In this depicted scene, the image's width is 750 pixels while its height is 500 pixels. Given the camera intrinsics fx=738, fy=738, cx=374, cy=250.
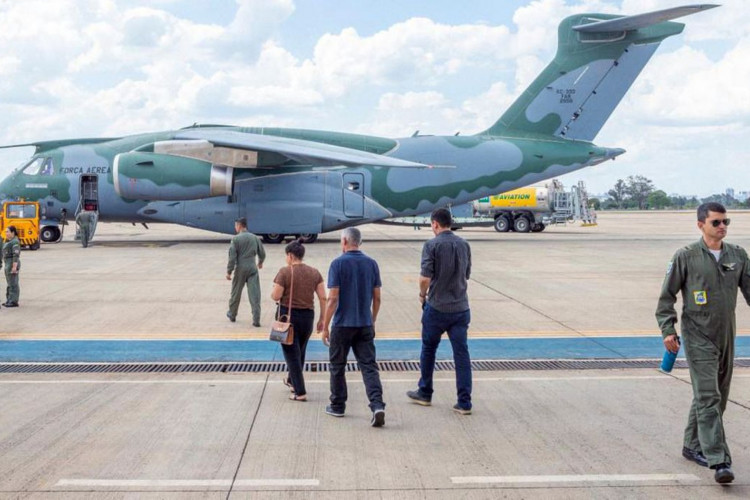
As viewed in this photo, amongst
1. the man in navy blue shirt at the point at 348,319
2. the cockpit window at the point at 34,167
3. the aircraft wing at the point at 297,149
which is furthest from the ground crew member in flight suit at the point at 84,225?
the man in navy blue shirt at the point at 348,319

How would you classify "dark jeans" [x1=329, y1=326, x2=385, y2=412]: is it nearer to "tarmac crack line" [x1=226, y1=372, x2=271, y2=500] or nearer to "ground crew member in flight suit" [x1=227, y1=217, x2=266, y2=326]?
"tarmac crack line" [x1=226, y1=372, x2=271, y2=500]

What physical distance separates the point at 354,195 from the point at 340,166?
4.13 ft

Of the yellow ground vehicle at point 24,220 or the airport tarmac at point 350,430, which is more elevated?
the yellow ground vehicle at point 24,220

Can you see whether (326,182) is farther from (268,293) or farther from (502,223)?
(502,223)

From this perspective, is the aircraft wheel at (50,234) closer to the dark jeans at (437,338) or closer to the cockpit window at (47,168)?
the cockpit window at (47,168)

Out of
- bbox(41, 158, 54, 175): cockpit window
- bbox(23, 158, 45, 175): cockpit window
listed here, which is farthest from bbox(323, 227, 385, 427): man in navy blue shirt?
bbox(23, 158, 45, 175): cockpit window

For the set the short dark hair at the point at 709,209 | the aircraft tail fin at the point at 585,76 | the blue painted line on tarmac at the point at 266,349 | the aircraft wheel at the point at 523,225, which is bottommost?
the blue painted line on tarmac at the point at 266,349

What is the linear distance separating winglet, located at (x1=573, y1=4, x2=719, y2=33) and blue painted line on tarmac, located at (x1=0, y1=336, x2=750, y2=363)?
17017 millimetres

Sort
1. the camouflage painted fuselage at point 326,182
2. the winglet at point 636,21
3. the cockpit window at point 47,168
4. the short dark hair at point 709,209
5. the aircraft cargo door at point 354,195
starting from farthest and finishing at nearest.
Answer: the aircraft cargo door at point 354,195, the cockpit window at point 47,168, the camouflage painted fuselage at point 326,182, the winglet at point 636,21, the short dark hair at point 709,209

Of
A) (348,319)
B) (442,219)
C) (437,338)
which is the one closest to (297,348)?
(348,319)

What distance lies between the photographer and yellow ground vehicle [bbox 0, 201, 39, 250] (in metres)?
24.1

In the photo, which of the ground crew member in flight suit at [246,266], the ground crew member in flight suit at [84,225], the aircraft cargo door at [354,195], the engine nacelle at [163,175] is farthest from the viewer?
the aircraft cargo door at [354,195]

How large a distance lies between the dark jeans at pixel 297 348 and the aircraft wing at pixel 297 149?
14795 mm

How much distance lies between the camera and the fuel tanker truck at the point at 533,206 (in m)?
41.9
